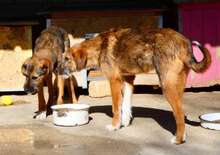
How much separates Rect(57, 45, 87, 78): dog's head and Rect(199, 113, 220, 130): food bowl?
7.40ft

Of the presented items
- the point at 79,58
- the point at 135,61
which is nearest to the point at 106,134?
the point at 135,61

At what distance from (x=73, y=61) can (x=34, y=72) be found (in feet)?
2.41

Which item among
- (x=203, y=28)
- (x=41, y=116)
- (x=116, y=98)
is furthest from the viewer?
(x=203, y=28)

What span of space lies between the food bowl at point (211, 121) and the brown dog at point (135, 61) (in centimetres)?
87

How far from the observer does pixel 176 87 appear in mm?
5320

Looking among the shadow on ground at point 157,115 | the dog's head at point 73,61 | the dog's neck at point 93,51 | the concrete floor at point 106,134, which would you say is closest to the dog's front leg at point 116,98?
the concrete floor at point 106,134

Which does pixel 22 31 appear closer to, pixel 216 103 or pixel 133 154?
pixel 216 103

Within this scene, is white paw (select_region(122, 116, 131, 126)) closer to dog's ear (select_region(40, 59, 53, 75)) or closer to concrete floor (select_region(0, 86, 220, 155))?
concrete floor (select_region(0, 86, 220, 155))

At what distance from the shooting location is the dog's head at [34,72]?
6.54 meters

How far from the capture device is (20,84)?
32.3 ft

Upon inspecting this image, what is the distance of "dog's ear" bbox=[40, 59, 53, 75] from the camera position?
6613 mm

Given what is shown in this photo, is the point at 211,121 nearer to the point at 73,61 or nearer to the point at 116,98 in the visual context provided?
the point at 116,98

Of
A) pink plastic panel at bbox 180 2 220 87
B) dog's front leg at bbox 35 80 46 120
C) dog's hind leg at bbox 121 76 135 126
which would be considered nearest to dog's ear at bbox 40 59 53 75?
dog's front leg at bbox 35 80 46 120

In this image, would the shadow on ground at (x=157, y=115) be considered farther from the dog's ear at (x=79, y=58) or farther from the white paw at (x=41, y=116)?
the dog's ear at (x=79, y=58)
